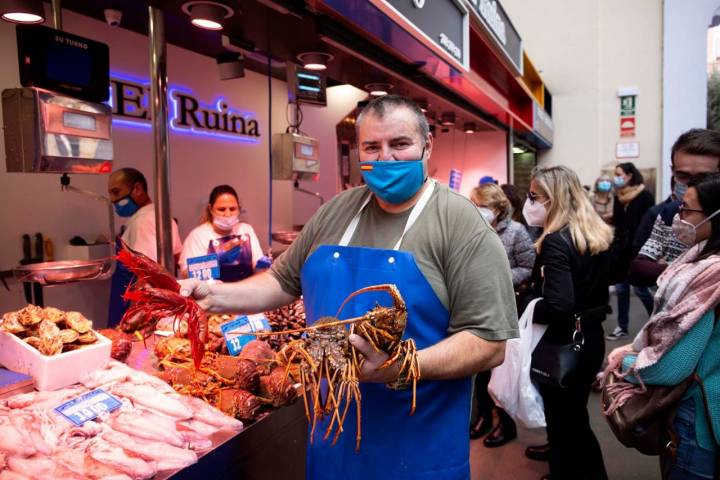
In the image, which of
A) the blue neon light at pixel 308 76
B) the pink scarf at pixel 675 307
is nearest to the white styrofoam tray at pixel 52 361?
the pink scarf at pixel 675 307

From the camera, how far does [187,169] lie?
20.2 feet

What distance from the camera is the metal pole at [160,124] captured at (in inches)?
113

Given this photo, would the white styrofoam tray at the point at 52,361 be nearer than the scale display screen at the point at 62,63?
Yes

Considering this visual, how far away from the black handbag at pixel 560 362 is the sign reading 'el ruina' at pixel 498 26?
7.63 feet

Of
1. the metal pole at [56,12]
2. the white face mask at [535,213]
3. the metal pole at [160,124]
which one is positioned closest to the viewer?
the metal pole at [56,12]

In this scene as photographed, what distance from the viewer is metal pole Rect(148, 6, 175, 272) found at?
2859mm

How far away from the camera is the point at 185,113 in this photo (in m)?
6.05

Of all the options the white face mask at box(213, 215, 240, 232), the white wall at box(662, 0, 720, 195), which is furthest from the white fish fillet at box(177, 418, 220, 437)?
the white wall at box(662, 0, 720, 195)

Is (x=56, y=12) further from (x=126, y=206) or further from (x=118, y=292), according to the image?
(x=118, y=292)

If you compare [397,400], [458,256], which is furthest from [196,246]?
[458,256]

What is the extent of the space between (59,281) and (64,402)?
104 cm

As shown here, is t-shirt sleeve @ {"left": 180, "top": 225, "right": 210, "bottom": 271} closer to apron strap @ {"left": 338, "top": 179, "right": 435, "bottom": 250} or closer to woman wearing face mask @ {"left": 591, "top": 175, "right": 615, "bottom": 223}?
apron strap @ {"left": 338, "top": 179, "right": 435, "bottom": 250}

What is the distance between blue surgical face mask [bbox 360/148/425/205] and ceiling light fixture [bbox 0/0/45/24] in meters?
1.84

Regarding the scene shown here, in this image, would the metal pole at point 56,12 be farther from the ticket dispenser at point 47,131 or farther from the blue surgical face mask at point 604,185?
the blue surgical face mask at point 604,185
